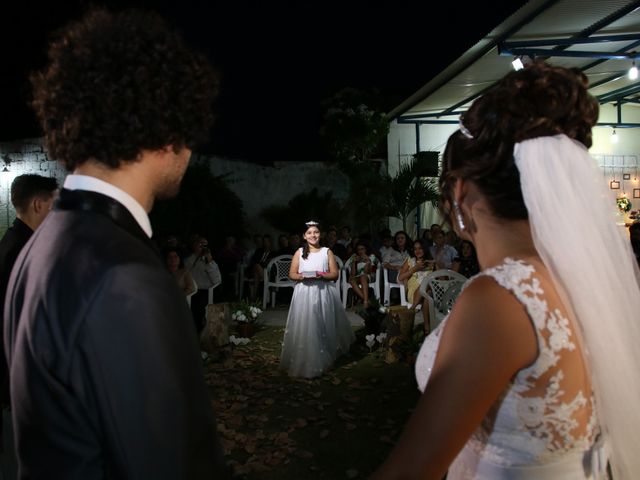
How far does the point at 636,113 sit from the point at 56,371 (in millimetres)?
19714

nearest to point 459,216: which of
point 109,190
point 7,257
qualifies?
point 109,190

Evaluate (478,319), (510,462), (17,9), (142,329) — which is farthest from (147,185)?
(17,9)

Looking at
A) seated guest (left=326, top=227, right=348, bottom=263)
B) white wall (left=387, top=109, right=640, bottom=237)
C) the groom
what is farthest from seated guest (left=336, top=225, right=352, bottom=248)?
the groom

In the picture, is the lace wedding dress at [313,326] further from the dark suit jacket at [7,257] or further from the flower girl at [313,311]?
the dark suit jacket at [7,257]

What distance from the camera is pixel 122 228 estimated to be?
1.11 m

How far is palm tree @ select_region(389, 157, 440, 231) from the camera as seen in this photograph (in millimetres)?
14242

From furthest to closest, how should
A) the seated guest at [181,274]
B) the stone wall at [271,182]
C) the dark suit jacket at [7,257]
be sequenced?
1. the stone wall at [271,182]
2. the seated guest at [181,274]
3. the dark suit jacket at [7,257]

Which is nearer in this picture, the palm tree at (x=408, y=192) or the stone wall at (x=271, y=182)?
the palm tree at (x=408, y=192)

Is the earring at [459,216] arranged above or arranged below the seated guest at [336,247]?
above

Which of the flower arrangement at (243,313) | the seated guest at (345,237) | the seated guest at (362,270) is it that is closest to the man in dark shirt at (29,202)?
the flower arrangement at (243,313)

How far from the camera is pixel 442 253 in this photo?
373 inches

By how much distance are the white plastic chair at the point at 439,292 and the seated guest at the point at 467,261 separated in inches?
18.7

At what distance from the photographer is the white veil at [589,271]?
4.95ft

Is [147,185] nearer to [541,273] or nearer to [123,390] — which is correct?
[123,390]
